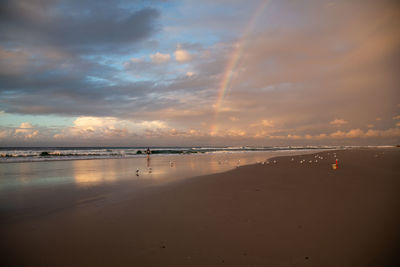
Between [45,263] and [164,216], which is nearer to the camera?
[45,263]

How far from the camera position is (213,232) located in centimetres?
623

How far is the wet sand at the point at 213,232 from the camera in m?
4.92

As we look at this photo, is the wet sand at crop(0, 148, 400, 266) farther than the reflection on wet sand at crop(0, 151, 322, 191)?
No

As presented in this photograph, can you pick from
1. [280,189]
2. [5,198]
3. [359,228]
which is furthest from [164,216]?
[5,198]

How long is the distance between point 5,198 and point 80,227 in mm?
6224

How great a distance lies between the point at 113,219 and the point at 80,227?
0.97 meters

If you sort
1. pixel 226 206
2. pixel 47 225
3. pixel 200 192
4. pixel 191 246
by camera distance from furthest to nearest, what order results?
pixel 200 192, pixel 226 206, pixel 47 225, pixel 191 246

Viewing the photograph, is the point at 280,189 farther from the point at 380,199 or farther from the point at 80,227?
the point at 80,227

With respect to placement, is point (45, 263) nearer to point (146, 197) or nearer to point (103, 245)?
point (103, 245)

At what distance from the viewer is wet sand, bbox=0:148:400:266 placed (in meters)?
4.92

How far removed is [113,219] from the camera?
737 centimetres

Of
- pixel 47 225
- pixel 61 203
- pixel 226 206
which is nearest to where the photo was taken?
pixel 47 225

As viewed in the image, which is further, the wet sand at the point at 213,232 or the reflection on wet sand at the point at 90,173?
the reflection on wet sand at the point at 90,173

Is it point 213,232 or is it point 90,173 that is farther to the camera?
point 90,173
